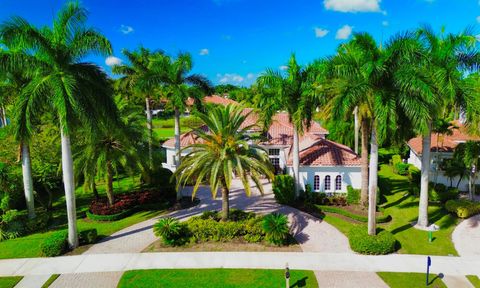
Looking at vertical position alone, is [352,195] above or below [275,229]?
above

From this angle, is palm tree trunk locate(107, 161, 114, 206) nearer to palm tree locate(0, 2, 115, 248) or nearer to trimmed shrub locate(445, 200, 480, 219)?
palm tree locate(0, 2, 115, 248)

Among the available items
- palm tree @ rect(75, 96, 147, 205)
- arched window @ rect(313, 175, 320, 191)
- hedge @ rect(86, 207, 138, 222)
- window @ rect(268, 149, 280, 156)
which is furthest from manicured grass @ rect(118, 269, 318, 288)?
window @ rect(268, 149, 280, 156)

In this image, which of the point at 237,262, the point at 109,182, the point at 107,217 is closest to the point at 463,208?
the point at 237,262

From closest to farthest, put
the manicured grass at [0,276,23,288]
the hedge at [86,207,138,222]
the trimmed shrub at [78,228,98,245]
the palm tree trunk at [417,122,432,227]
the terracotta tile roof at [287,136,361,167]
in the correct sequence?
the manicured grass at [0,276,23,288], the trimmed shrub at [78,228,98,245], the palm tree trunk at [417,122,432,227], the hedge at [86,207,138,222], the terracotta tile roof at [287,136,361,167]

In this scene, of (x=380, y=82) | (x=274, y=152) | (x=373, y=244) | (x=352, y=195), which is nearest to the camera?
(x=373, y=244)

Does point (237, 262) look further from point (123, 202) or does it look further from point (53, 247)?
point (123, 202)

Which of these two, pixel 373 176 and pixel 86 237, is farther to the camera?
pixel 86 237

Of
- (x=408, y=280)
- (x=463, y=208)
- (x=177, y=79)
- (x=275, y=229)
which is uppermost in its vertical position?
(x=177, y=79)

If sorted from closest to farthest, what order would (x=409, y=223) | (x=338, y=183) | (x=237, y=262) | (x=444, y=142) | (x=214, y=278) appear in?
(x=214, y=278) < (x=237, y=262) < (x=409, y=223) < (x=338, y=183) < (x=444, y=142)
